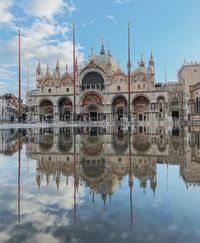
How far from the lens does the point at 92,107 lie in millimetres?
57844

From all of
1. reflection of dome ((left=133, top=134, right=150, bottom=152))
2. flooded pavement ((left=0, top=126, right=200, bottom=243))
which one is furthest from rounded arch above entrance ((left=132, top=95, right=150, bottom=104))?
flooded pavement ((left=0, top=126, right=200, bottom=243))

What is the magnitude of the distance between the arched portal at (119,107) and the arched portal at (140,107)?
200 centimetres

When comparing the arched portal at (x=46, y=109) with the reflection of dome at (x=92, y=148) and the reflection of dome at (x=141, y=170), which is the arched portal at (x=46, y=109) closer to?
the reflection of dome at (x=92, y=148)

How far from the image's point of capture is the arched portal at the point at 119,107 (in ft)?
186

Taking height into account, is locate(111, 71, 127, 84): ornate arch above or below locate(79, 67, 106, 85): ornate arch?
below

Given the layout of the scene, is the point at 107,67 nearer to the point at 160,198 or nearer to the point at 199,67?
the point at 199,67

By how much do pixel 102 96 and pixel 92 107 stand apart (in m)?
3.19

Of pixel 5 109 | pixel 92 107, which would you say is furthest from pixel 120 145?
pixel 5 109

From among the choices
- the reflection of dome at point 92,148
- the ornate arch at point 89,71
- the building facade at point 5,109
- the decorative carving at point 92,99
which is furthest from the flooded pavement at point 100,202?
the building facade at point 5,109

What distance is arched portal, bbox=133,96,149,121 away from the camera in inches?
2186

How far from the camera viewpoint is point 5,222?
2.34 m

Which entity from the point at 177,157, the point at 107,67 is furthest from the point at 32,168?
the point at 107,67

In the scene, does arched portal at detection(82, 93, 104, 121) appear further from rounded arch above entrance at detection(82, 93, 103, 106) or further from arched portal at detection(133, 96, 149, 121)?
arched portal at detection(133, 96, 149, 121)

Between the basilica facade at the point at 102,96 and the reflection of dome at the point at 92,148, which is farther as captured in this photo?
the basilica facade at the point at 102,96
